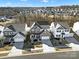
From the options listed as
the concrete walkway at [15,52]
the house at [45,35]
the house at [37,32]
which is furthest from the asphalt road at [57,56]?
the house at [45,35]

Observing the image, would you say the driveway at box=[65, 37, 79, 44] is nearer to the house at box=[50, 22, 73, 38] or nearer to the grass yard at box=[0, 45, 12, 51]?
the house at box=[50, 22, 73, 38]

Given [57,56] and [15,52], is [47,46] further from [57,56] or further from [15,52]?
[15,52]

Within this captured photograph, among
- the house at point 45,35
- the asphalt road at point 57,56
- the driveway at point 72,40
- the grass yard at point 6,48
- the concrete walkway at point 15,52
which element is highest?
the house at point 45,35

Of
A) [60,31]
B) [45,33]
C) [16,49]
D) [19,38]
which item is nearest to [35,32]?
[45,33]

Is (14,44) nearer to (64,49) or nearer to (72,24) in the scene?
(64,49)

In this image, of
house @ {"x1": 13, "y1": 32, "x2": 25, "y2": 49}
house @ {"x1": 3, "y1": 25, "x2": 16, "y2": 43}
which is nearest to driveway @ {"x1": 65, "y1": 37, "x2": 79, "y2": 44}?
house @ {"x1": 13, "y1": 32, "x2": 25, "y2": 49}

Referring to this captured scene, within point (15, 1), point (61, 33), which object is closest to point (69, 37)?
point (61, 33)

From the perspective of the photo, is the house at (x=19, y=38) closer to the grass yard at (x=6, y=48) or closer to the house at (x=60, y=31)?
the grass yard at (x=6, y=48)

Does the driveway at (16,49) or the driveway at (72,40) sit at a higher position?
the driveway at (72,40)

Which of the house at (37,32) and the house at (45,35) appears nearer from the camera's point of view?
the house at (37,32)
